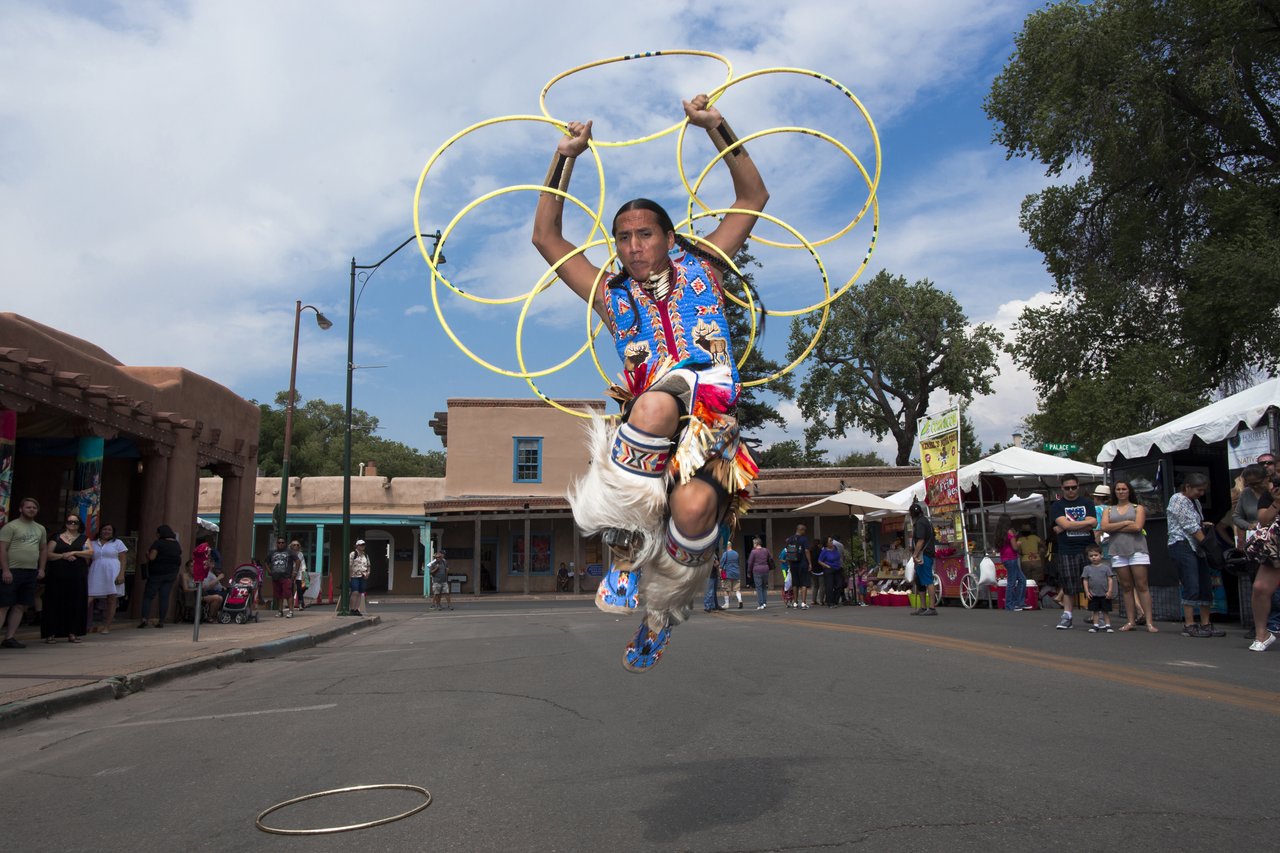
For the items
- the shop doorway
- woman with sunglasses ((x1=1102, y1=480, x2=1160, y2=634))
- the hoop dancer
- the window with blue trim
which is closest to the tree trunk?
the window with blue trim

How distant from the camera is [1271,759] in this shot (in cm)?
427

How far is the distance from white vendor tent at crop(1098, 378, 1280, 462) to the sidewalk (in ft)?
37.7

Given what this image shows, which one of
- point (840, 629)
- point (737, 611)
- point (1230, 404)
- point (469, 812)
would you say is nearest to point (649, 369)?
point (469, 812)

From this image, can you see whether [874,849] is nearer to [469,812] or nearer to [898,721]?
[469,812]

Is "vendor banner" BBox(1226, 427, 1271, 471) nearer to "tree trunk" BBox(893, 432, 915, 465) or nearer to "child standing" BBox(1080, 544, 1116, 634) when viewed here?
"child standing" BBox(1080, 544, 1116, 634)

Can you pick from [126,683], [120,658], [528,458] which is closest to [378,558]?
A: [528,458]

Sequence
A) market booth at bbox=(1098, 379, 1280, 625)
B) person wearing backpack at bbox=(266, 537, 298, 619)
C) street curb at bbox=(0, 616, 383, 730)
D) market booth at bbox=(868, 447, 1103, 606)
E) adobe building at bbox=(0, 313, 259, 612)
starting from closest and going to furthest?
street curb at bbox=(0, 616, 383, 730)
market booth at bbox=(1098, 379, 1280, 625)
adobe building at bbox=(0, 313, 259, 612)
market booth at bbox=(868, 447, 1103, 606)
person wearing backpack at bbox=(266, 537, 298, 619)

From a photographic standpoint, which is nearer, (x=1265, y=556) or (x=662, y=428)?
(x=662, y=428)

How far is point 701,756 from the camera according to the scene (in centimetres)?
468

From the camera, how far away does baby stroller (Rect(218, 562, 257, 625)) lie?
57.6 ft

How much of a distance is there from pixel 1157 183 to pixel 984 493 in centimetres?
846

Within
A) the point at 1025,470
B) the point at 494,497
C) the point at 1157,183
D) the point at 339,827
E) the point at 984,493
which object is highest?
the point at 1157,183

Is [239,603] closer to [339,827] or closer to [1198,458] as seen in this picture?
[339,827]

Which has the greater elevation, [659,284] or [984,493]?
[984,493]
